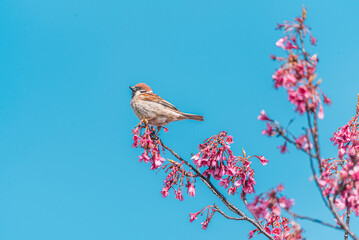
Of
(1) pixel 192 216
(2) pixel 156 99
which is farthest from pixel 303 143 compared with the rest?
(2) pixel 156 99

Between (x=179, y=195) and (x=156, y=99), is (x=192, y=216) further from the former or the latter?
(x=156, y=99)

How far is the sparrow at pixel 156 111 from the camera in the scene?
7.95 meters

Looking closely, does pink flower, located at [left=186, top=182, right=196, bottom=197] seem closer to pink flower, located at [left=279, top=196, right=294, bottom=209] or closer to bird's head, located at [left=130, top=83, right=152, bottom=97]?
pink flower, located at [left=279, top=196, right=294, bottom=209]

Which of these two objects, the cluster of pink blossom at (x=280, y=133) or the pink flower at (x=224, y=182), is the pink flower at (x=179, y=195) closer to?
the pink flower at (x=224, y=182)

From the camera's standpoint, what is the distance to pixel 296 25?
3.33m

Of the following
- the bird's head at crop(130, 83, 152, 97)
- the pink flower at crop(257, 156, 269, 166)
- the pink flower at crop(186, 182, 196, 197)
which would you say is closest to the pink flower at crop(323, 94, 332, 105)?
the pink flower at crop(257, 156, 269, 166)

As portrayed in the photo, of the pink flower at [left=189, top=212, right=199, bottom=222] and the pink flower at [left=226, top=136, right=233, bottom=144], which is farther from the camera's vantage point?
the pink flower at [left=189, top=212, right=199, bottom=222]

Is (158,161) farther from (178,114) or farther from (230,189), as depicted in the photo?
(178,114)

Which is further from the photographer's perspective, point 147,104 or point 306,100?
point 147,104

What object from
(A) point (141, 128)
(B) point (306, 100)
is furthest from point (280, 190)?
(A) point (141, 128)

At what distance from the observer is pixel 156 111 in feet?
26.0

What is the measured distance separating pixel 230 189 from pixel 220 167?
0.33 metres

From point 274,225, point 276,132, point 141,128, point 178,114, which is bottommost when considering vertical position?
point 276,132

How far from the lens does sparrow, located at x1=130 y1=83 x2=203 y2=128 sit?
7.95m
